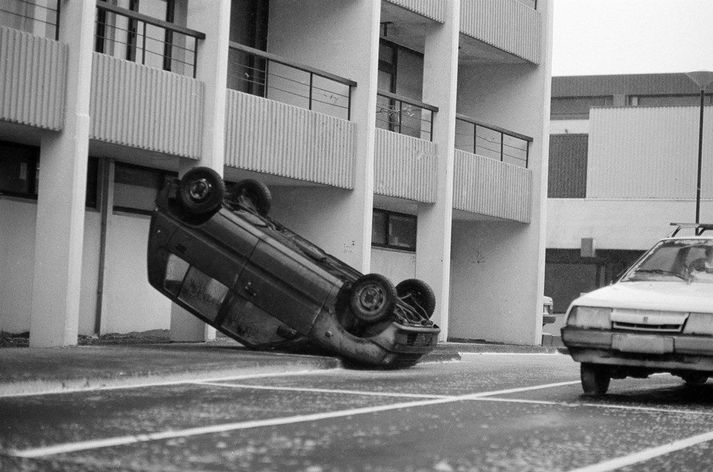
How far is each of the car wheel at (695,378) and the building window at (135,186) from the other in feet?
35.7

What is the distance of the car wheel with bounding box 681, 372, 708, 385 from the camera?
12639 millimetres

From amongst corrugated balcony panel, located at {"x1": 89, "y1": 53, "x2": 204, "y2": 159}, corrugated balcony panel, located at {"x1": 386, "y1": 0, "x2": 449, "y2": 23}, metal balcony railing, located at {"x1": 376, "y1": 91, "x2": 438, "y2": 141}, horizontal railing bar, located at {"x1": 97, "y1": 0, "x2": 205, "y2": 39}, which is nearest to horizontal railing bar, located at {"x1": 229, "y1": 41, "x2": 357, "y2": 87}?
horizontal railing bar, located at {"x1": 97, "y1": 0, "x2": 205, "y2": 39}

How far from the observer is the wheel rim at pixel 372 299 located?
15.5 meters

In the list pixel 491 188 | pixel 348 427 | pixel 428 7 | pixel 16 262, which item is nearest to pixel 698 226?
pixel 348 427

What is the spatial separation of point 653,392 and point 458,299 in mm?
19905

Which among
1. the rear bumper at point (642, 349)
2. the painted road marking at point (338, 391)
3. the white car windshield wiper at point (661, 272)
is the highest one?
the white car windshield wiper at point (661, 272)

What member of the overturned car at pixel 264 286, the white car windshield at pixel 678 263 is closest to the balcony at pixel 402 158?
the overturned car at pixel 264 286

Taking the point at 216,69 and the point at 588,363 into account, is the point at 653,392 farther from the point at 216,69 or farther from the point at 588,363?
the point at 216,69

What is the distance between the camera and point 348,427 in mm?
8828

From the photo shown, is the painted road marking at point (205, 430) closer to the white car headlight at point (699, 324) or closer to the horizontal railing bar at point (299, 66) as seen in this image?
the white car headlight at point (699, 324)

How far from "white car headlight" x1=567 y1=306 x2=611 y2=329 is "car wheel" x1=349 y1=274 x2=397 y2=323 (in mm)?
3211

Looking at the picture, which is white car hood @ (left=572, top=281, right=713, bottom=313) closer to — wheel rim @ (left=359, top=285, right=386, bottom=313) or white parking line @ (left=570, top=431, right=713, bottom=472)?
white parking line @ (left=570, top=431, right=713, bottom=472)

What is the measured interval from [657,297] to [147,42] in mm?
12306

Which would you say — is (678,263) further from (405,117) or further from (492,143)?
(492,143)
